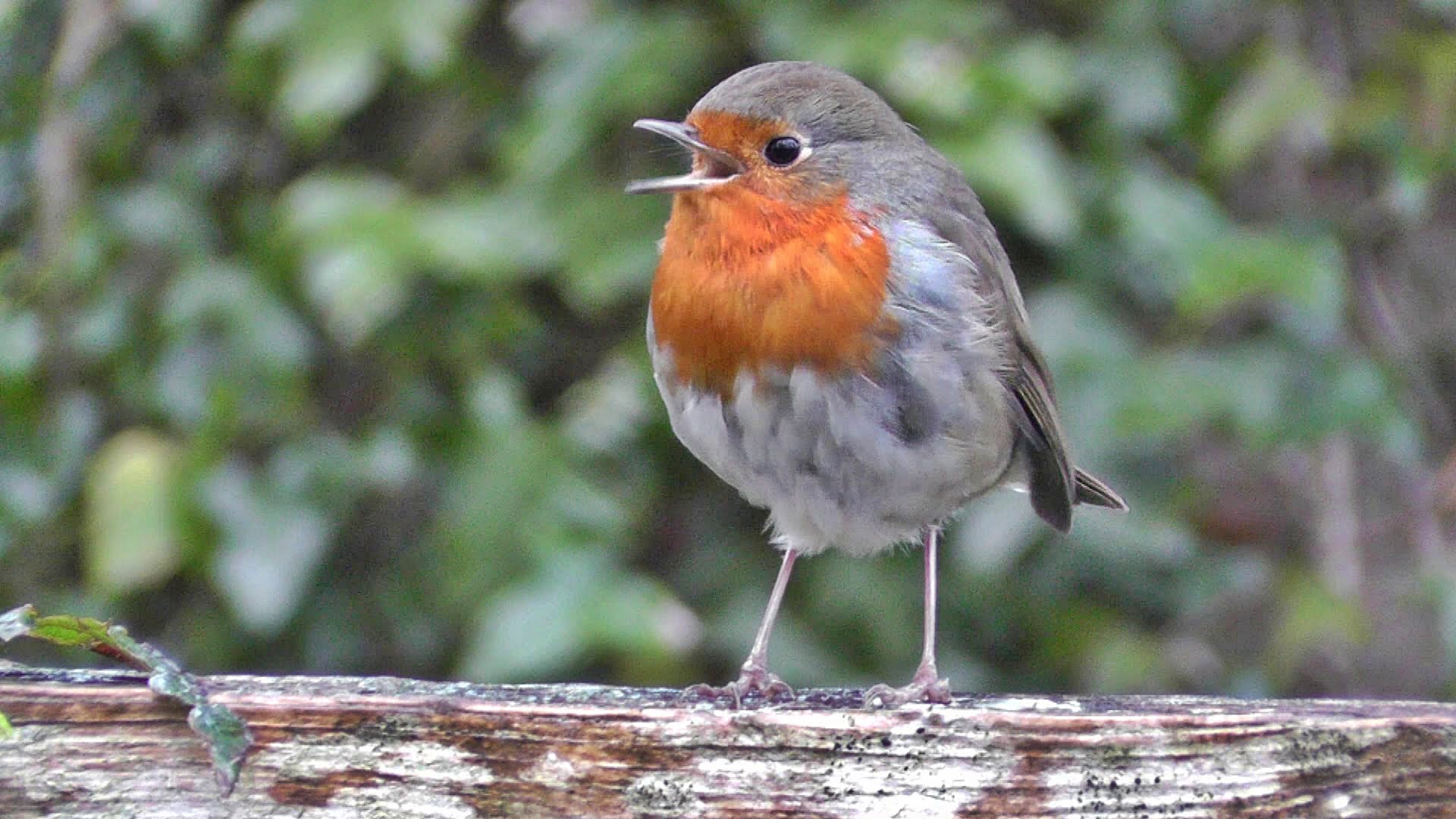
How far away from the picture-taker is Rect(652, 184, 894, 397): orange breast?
2.35m

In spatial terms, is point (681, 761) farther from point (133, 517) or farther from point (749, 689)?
point (133, 517)

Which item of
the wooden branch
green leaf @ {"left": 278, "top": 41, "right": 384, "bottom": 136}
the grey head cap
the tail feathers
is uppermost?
green leaf @ {"left": 278, "top": 41, "right": 384, "bottom": 136}

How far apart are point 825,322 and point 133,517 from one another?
1589 millimetres

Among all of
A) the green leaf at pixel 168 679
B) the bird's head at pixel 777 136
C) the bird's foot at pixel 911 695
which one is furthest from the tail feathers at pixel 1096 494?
the green leaf at pixel 168 679

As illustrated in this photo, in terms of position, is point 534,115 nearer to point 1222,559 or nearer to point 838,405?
point 838,405

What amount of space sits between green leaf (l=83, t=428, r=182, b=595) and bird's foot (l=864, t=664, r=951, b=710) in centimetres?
154

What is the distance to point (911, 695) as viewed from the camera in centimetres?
201

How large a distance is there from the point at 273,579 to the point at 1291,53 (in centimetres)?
227

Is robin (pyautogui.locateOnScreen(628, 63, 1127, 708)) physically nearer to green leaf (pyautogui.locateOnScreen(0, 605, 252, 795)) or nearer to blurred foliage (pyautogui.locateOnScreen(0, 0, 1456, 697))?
blurred foliage (pyautogui.locateOnScreen(0, 0, 1456, 697))

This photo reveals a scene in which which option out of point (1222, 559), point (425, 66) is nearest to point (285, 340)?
point (425, 66)

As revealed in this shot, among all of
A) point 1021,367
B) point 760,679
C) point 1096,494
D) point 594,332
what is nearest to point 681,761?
point 760,679

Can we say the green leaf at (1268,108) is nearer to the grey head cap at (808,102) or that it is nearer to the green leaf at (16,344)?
the grey head cap at (808,102)

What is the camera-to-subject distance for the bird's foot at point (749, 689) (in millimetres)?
2045

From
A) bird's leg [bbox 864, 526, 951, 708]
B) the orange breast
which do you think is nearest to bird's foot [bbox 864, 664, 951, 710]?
bird's leg [bbox 864, 526, 951, 708]
